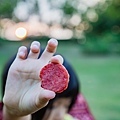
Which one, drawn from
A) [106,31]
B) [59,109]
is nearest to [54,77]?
[59,109]

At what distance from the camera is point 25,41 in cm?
807

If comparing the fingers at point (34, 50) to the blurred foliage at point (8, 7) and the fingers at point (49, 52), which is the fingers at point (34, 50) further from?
the blurred foliage at point (8, 7)

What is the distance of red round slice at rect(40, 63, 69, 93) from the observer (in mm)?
773

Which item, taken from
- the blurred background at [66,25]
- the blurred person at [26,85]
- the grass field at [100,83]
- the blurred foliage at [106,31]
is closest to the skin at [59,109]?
the blurred person at [26,85]

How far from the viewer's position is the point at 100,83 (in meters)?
4.22

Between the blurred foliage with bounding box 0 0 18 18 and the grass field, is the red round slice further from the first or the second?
the blurred foliage with bounding box 0 0 18 18

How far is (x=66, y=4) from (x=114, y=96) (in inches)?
218

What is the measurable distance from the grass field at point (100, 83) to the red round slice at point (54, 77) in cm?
199

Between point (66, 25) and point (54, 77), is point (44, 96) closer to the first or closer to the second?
point (54, 77)

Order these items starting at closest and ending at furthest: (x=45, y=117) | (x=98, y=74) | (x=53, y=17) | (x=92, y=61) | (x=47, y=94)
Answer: (x=47, y=94) → (x=45, y=117) → (x=98, y=74) → (x=92, y=61) → (x=53, y=17)

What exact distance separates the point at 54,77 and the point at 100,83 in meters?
3.46

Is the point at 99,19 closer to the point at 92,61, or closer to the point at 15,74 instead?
the point at 92,61

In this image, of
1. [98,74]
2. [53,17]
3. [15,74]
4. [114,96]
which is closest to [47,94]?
[15,74]

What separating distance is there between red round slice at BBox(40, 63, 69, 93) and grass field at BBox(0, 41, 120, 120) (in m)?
1.99
